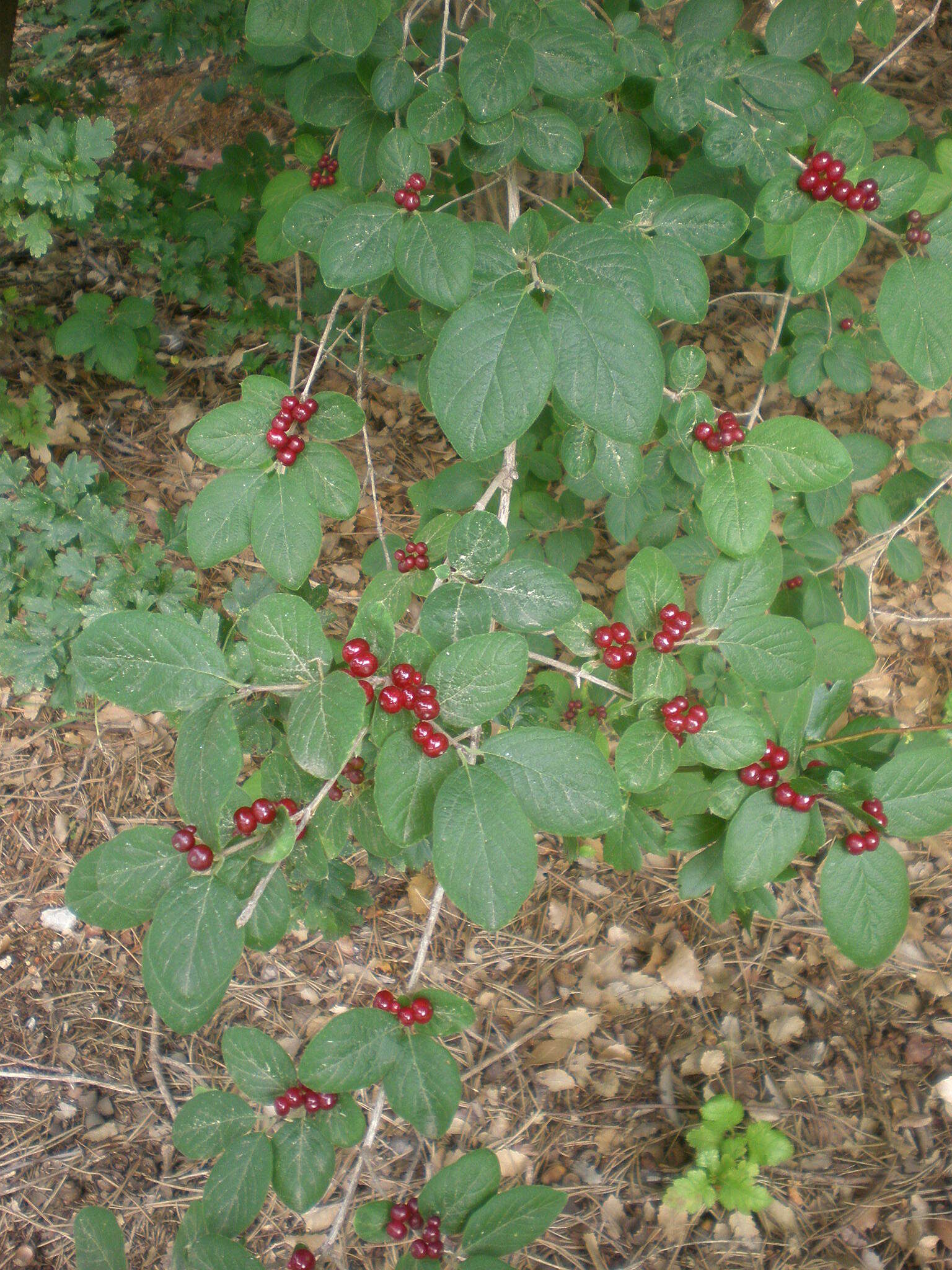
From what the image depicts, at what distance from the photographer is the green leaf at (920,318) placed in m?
1.13

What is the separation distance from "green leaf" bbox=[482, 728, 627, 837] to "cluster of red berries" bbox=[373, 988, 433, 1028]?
1.17ft

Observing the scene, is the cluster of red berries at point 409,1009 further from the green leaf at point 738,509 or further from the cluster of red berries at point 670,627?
the green leaf at point 738,509

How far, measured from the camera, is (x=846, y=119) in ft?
3.68

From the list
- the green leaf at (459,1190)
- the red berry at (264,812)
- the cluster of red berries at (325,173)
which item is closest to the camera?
the red berry at (264,812)

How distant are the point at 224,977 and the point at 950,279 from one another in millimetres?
1348

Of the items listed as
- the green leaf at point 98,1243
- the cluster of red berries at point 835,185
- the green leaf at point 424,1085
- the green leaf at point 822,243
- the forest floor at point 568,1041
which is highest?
the cluster of red berries at point 835,185

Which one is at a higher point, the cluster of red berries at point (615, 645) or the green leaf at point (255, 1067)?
the cluster of red berries at point (615, 645)

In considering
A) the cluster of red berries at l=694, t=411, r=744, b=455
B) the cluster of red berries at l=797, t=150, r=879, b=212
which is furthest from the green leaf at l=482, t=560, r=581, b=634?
the cluster of red berries at l=797, t=150, r=879, b=212

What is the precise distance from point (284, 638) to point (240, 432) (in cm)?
38

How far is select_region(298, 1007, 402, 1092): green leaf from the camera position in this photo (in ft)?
3.29

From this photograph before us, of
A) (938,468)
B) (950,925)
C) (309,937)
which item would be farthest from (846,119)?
(309,937)

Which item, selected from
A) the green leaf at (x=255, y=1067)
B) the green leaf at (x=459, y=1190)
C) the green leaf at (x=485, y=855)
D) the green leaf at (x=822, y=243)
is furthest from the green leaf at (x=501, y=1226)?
the green leaf at (x=822, y=243)

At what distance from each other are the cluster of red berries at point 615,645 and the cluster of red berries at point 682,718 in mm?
119

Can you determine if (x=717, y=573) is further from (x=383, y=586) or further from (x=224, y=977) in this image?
(x=224, y=977)
